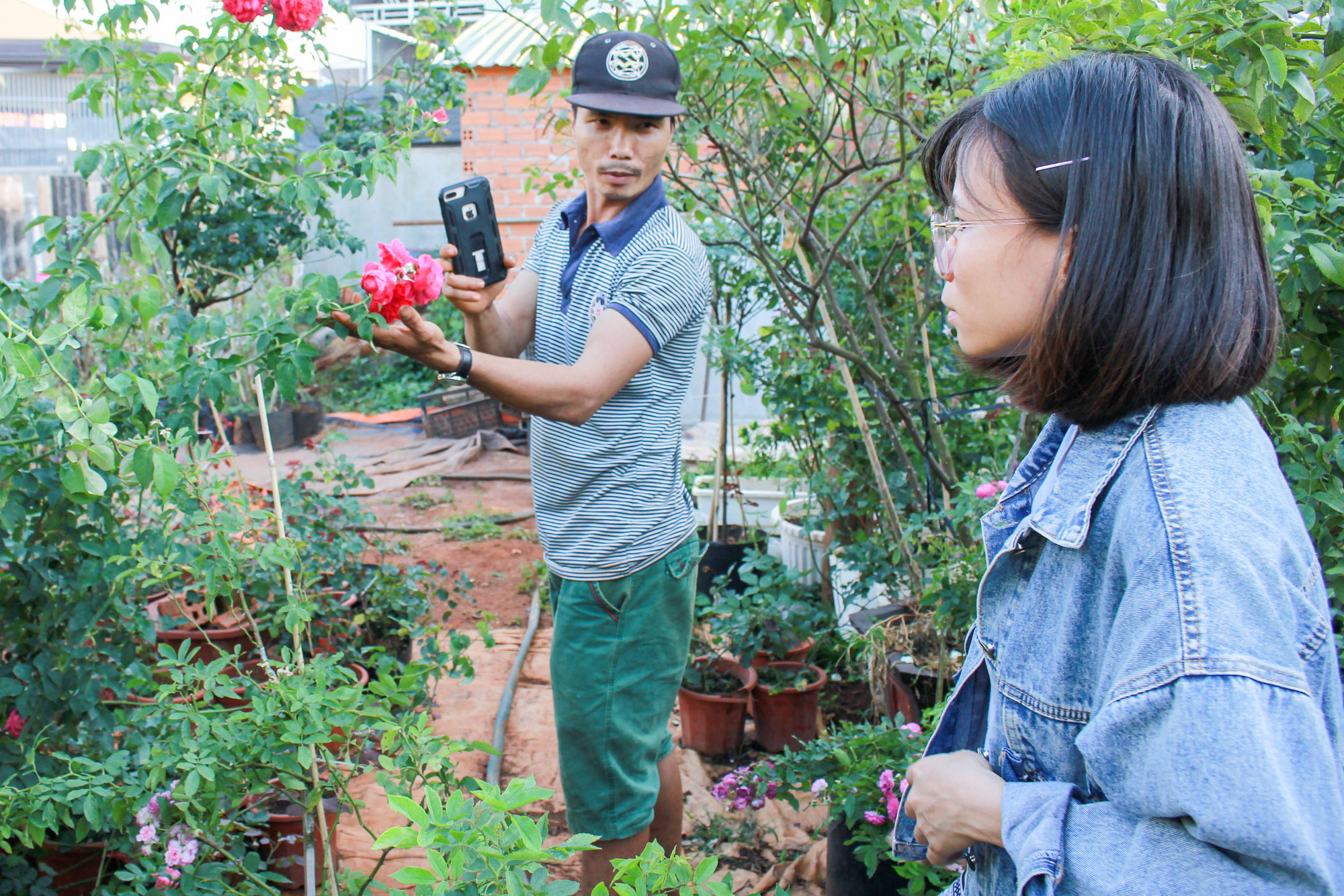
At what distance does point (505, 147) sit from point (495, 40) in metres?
1.34

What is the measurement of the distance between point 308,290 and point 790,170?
Result: 8.88 ft

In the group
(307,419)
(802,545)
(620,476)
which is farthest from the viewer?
(307,419)

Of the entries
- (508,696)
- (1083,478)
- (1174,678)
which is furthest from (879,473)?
(1174,678)

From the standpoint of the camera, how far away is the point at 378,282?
1.67m

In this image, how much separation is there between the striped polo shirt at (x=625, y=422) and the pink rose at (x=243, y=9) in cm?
78

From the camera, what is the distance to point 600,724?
6.68 ft

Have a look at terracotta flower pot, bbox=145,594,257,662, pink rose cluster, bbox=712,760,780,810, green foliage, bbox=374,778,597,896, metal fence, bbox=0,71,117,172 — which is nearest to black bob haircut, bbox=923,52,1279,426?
green foliage, bbox=374,778,597,896

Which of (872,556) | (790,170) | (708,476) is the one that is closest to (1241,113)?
(872,556)

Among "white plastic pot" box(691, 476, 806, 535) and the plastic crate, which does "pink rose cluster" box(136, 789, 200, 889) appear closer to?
"white plastic pot" box(691, 476, 806, 535)

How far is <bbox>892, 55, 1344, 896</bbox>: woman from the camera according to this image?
713 mm

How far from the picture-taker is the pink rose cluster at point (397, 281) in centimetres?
168

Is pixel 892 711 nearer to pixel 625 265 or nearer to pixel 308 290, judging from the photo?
pixel 625 265

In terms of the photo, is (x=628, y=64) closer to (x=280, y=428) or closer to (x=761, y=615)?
(x=761, y=615)

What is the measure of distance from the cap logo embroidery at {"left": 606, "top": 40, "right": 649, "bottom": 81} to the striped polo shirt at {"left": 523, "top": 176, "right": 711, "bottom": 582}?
0.76 feet
